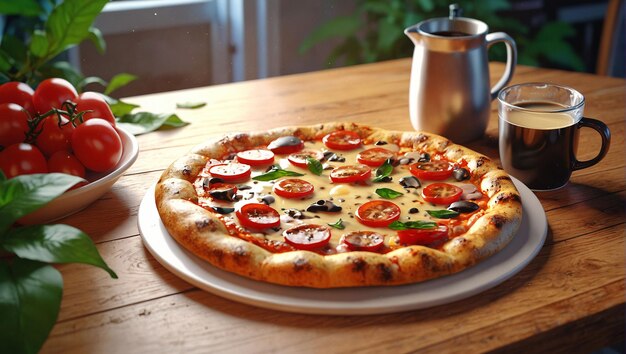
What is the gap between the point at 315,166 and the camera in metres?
1.64

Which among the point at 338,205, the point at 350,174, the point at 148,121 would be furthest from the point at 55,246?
the point at 148,121

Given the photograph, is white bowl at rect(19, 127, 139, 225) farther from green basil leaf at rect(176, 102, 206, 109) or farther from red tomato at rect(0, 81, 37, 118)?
green basil leaf at rect(176, 102, 206, 109)

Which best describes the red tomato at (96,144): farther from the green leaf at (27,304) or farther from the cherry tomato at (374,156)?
the cherry tomato at (374,156)

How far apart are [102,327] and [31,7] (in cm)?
147

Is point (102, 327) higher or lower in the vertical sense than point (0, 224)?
lower

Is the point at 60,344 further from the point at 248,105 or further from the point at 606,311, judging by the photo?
the point at 248,105

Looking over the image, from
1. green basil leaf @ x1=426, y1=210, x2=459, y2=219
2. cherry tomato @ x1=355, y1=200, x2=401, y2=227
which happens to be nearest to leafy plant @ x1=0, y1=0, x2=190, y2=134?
cherry tomato @ x1=355, y1=200, x2=401, y2=227

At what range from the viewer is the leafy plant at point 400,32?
3.89 meters

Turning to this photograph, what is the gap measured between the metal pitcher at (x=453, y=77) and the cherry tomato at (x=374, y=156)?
0.22m

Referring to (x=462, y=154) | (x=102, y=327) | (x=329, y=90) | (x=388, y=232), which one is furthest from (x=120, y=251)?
(x=329, y=90)

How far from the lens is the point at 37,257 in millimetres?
1109

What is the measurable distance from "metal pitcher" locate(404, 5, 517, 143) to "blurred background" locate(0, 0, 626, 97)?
1.88 meters

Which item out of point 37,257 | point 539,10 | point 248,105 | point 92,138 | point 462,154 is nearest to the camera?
point 37,257

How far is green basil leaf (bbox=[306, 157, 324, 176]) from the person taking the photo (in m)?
1.63
